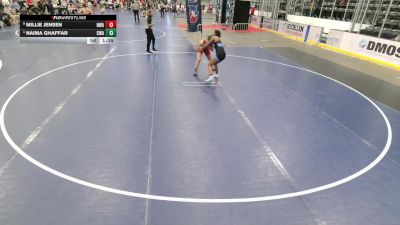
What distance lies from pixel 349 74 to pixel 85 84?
1143 cm

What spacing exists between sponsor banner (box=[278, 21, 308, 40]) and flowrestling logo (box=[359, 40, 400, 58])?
5.38 m

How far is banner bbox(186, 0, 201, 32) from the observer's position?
22.9 meters

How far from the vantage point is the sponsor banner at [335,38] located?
1825 centimetres

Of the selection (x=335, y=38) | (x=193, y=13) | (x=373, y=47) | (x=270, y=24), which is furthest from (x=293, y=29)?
(x=193, y=13)

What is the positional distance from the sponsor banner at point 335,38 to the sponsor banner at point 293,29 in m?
2.47

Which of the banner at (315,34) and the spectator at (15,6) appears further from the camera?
→ the spectator at (15,6)

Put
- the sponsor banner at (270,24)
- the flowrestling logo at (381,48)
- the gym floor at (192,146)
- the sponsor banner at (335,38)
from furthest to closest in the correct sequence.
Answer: the sponsor banner at (270,24) → the sponsor banner at (335,38) → the flowrestling logo at (381,48) → the gym floor at (192,146)

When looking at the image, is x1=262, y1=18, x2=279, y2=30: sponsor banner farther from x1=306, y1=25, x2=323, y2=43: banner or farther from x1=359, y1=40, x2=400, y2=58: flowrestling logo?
x1=359, y1=40, x2=400, y2=58: flowrestling logo

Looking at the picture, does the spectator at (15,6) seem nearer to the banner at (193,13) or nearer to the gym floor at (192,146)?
the banner at (193,13)

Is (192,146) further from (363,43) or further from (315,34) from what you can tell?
(315,34)

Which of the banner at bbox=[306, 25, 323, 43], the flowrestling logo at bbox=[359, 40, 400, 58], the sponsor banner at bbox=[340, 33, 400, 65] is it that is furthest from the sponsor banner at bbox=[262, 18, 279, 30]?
the flowrestling logo at bbox=[359, 40, 400, 58]

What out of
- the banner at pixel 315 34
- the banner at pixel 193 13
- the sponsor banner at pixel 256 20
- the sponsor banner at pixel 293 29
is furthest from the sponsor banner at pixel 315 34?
the sponsor banner at pixel 256 20
